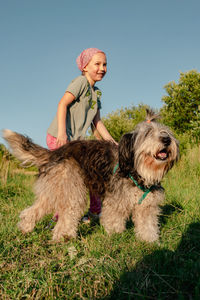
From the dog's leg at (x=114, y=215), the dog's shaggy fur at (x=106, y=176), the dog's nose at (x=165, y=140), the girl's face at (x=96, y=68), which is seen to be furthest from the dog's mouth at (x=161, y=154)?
the girl's face at (x=96, y=68)

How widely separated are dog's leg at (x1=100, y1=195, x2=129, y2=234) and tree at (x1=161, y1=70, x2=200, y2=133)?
2305 centimetres

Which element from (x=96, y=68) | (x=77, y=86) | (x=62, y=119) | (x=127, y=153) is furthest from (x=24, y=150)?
(x=96, y=68)

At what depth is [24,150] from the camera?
3.79 m

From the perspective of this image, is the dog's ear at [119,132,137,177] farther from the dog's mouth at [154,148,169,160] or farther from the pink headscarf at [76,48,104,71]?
the pink headscarf at [76,48,104,71]

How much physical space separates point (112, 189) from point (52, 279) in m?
1.62

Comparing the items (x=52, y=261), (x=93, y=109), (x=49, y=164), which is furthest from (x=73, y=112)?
(x=52, y=261)

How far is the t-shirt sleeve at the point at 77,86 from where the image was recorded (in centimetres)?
416

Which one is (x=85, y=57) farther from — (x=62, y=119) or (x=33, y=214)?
(x=33, y=214)

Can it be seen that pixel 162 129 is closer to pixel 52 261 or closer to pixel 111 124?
pixel 52 261

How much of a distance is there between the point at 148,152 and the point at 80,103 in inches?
69.8

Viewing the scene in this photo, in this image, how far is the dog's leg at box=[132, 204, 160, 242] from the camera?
3.46m

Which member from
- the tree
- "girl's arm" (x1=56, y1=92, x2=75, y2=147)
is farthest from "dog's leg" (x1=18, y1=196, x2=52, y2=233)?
the tree

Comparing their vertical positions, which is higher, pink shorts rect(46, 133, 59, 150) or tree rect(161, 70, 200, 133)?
tree rect(161, 70, 200, 133)

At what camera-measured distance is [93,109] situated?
15.3 feet
